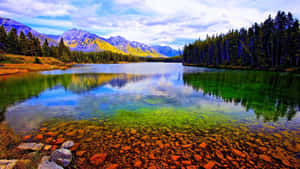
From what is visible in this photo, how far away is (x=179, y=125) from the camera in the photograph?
10.8 metres

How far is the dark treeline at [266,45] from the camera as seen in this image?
57375 millimetres

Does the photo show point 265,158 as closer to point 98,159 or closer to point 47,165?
point 98,159

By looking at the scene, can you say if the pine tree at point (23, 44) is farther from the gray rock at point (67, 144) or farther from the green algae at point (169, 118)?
the gray rock at point (67, 144)

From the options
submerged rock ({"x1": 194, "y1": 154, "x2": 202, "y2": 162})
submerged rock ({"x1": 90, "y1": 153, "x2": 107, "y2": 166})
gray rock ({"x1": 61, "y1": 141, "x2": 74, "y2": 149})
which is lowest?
submerged rock ({"x1": 194, "y1": 154, "x2": 202, "y2": 162})

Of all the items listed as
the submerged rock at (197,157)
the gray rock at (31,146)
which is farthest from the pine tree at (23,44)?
the submerged rock at (197,157)

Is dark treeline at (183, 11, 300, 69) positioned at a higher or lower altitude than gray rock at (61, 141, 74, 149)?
higher

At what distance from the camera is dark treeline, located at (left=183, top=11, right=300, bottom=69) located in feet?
188

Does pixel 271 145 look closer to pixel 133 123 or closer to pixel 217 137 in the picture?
pixel 217 137

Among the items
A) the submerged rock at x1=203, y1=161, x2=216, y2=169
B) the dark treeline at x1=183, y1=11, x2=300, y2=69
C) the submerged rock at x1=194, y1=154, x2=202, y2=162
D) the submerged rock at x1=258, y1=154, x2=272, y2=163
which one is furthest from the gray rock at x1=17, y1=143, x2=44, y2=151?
the dark treeline at x1=183, y1=11, x2=300, y2=69

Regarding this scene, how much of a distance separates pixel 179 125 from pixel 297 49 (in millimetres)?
66024

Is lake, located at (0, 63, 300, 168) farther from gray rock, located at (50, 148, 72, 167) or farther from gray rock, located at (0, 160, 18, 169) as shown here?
gray rock, located at (0, 160, 18, 169)

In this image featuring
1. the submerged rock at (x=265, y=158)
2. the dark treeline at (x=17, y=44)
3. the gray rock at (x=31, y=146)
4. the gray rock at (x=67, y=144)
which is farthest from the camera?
the dark treeline at (x=17, y=44)

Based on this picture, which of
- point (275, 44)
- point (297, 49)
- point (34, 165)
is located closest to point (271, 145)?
point (34, 165)

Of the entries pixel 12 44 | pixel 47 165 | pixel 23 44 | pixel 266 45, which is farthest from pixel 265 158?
pixel 12 44
